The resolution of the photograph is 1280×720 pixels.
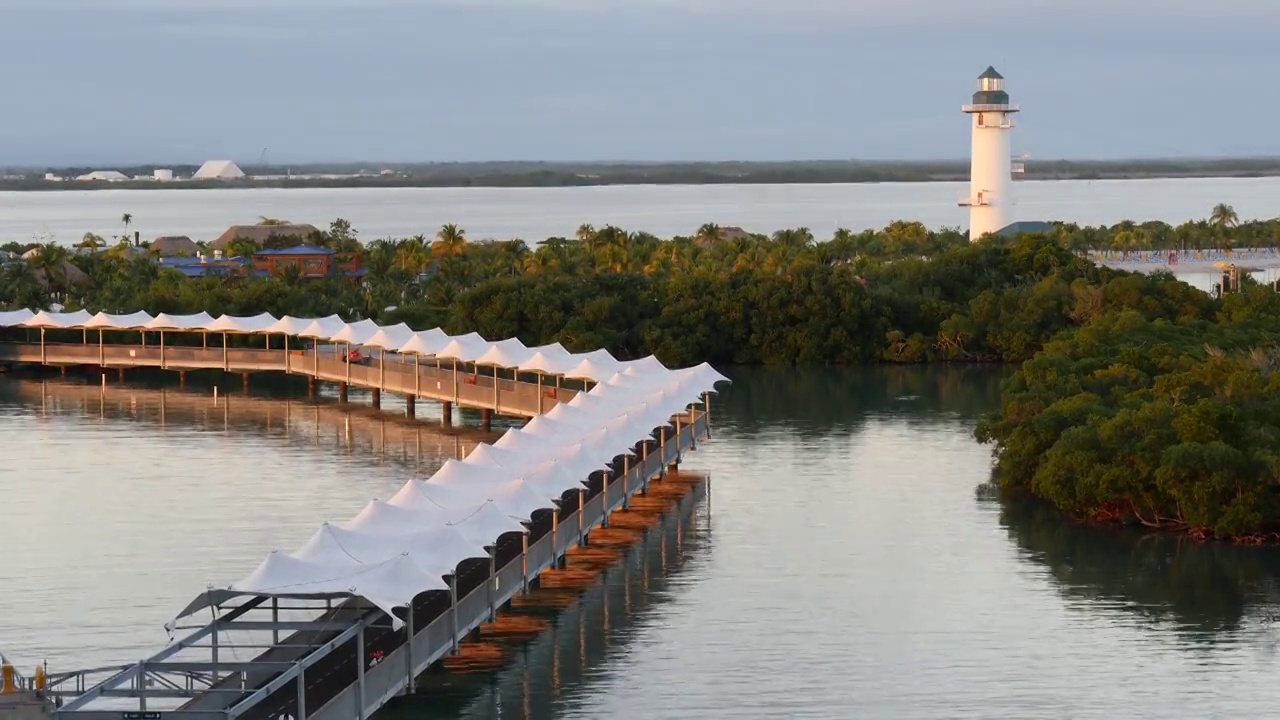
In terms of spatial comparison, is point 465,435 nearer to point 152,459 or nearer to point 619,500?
point 152,459

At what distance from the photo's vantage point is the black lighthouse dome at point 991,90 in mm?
87812

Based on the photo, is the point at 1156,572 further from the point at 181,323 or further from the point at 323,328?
the point at 181,323

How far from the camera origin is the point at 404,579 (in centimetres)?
2244

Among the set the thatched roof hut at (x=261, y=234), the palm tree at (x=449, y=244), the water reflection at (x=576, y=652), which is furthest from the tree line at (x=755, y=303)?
the thatched roof hut at (x=261, y=234)

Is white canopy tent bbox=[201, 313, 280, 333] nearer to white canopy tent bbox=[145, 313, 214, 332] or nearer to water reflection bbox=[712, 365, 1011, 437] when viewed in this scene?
white canopy tent bbox=[145, 313, 214, 332]

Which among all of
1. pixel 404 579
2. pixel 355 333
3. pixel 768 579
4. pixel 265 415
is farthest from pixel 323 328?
pixel 404 579

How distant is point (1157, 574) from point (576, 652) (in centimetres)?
1070

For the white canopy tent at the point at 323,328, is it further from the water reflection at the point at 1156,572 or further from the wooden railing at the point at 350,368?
the water reflection at the point at 1156,572

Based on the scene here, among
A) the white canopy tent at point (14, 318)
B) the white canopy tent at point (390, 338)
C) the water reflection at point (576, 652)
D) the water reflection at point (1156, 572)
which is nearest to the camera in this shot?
the water reflection at point (576, 652)

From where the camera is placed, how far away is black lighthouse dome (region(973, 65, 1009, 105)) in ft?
288

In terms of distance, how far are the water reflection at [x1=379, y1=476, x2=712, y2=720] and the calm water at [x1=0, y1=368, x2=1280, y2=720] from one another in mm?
53

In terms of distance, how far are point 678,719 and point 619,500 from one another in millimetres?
10932

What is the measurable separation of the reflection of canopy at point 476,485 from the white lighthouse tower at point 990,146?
42450 mm

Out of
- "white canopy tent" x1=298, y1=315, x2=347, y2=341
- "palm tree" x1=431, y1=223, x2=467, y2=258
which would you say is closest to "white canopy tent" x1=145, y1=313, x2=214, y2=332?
"white canopy tent" x1=298, y1=315, x2=347, y2=341
